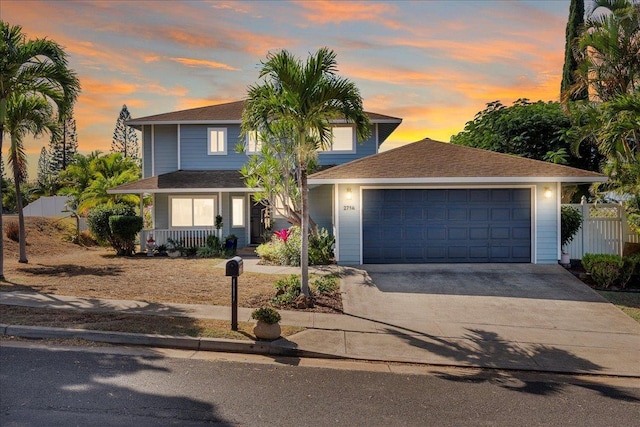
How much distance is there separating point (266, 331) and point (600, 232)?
470 inches

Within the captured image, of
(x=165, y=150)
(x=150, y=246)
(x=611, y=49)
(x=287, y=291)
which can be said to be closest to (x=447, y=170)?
(x=611, y=49)

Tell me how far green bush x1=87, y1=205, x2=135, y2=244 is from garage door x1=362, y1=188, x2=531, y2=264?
1027cm

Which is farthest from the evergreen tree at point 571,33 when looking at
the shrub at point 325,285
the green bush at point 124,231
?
the green bush at point 124,231

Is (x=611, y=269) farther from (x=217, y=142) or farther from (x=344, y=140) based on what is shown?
(x=217, y=142)

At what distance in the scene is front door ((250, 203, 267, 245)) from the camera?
20.0 m

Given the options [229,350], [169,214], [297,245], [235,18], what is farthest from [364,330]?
[169,214]

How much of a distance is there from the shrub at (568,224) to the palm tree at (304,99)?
7837mm

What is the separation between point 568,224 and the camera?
45.6 feet

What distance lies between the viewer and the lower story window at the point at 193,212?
19328 millimetres

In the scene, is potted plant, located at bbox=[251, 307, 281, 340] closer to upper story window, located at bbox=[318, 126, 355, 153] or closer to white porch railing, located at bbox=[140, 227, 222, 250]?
white porch railing, located at bbox=[140, 227, 222, 250]

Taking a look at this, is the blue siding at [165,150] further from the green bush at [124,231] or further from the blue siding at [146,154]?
the green bush at [124,231]

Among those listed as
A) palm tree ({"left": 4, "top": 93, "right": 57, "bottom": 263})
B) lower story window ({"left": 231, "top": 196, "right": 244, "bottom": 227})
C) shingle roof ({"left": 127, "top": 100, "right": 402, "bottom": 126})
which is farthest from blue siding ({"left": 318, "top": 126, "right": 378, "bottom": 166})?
palm tree ({"left": 4, "top": 93, "right": 57, "bottom": 263})

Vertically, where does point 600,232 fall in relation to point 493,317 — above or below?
above

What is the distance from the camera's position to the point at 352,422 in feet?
14.8
